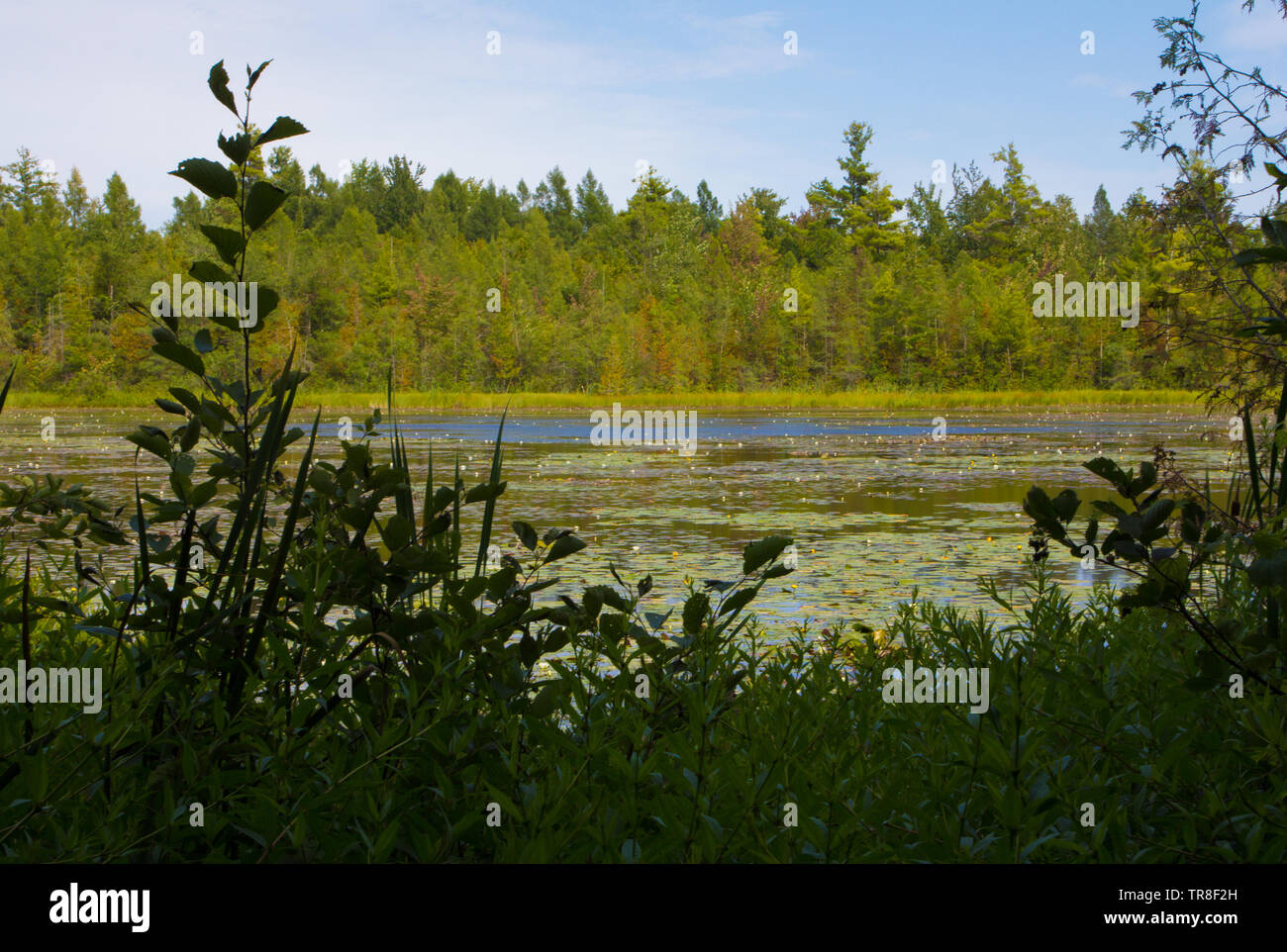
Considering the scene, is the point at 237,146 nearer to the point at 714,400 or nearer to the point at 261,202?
the point at 261,202

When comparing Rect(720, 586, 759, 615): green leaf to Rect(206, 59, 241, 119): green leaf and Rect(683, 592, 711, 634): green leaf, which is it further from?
Rect(206, 59, 241, 119): green leaf

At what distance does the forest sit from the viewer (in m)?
49.6

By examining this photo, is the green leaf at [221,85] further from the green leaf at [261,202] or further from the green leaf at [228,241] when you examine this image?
the green leaf at [228,241]

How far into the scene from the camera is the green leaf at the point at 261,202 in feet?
7.83

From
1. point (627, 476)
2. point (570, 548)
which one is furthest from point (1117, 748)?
point (627, 476)

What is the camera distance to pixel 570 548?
2.56m

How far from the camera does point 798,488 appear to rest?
1474cm

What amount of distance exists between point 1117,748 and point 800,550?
698 cm

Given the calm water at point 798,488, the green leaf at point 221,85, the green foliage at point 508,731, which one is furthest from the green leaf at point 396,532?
the calm water at point 798,488

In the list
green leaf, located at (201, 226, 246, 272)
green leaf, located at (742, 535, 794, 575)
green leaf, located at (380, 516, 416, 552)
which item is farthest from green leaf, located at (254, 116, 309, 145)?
green leaf, located at (742, 535, 794, 575)

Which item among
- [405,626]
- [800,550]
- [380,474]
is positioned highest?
[380,474]

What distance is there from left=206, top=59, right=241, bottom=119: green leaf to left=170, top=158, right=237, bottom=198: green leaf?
7.4 inches

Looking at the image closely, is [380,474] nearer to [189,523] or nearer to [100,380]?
[189,523]

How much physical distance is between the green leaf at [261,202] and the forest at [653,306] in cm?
4360
